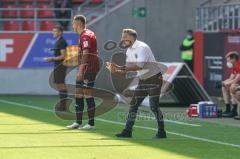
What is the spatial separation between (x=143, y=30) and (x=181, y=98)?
666 cm

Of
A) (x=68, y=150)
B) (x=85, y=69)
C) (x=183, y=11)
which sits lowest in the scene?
(x=68, y=150)

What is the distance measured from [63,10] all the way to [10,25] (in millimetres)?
2736

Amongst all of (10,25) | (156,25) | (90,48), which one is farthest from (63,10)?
(90,48)

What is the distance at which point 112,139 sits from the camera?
44.2 ft

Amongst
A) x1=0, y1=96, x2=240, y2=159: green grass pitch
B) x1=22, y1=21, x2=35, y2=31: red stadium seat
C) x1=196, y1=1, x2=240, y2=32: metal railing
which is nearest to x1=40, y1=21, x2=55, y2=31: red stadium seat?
x1=22, y1=21, x2=35, y2=31: red stadium seat

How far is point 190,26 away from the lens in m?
28.6

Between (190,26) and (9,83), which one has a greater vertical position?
(190,26)

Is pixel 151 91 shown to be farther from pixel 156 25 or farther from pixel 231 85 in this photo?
pixel 156 25

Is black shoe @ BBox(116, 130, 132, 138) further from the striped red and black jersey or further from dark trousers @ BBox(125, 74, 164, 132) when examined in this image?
the striped red and black jersey

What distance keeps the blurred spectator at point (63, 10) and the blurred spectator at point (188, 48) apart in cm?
431

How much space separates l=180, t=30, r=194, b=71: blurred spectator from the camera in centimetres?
2672

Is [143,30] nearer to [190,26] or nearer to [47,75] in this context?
[190,26]

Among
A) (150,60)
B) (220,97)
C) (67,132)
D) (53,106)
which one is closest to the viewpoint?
(150,60)

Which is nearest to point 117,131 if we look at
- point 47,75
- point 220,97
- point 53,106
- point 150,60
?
point 150,60
